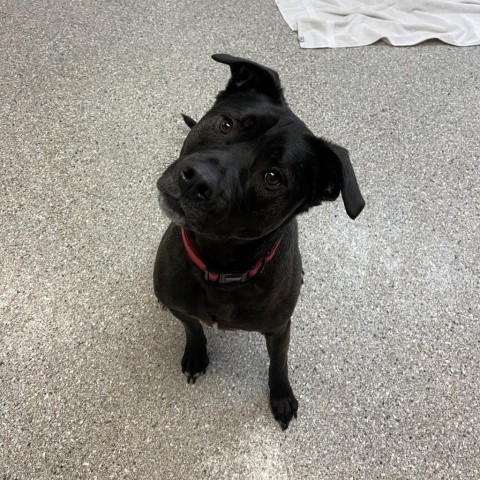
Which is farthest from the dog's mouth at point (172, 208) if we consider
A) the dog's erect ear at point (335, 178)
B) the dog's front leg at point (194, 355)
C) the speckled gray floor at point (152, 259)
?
the speckled gray floor at point (152, 259)

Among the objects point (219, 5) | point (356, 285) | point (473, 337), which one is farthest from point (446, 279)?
point (219, 5)

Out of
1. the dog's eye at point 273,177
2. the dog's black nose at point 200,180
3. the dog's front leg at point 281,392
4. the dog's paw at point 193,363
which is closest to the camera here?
Result: the dog's black nose at point 200,180

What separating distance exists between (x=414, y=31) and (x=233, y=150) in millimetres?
2393

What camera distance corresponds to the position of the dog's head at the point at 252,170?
3.39 feet

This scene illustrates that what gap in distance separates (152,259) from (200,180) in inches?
38.7

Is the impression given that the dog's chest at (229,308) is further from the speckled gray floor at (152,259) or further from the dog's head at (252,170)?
Answer: the speckled gray floor at (152,259)

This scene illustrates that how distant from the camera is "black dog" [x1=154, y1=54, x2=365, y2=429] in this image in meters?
1.05

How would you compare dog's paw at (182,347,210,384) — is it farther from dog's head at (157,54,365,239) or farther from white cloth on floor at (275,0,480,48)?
white cloth on floor at (275,0,480,48)

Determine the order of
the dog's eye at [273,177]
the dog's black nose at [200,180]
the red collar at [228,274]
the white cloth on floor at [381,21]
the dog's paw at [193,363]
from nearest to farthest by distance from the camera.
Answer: the dog's black nose at [200,180] → the dog's eye at [273,177] → the red collar at [228,274] → the dog's paw at [193,363] → the white cloth on floor at [381,21]

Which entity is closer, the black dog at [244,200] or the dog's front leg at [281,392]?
the black dog at [244,200]

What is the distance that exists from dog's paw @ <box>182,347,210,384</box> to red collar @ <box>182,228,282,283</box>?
48cm

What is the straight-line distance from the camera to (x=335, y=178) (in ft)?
3.81

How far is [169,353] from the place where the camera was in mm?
1714

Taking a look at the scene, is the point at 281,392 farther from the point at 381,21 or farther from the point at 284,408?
the point at 381,21
